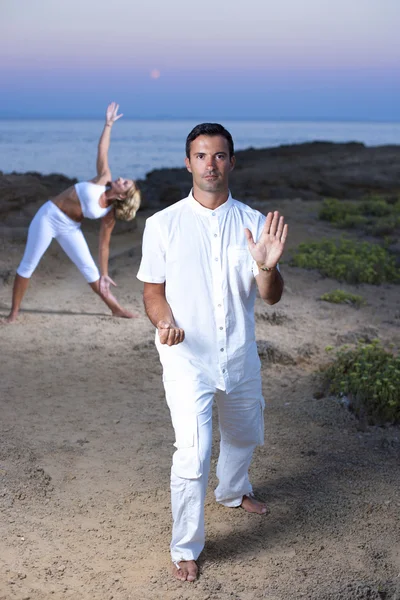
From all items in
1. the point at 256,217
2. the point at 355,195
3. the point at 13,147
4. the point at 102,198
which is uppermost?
the point at 256,217

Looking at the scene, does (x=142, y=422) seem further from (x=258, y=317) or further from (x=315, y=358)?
(x=258, y=317)

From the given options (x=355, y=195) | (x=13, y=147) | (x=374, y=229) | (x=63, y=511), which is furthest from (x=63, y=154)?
(x=63, y=511)

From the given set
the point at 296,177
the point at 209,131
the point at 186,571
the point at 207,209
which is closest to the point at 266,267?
the point at 207,209

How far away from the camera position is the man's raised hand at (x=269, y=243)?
3.45 meters

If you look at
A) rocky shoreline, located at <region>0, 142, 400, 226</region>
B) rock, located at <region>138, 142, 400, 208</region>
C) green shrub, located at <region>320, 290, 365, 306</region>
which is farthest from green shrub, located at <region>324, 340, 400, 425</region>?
rock, located at <region>138, 142, 400, 208</region>

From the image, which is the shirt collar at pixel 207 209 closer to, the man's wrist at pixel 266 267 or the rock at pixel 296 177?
the man's wrist at pixel 266 267

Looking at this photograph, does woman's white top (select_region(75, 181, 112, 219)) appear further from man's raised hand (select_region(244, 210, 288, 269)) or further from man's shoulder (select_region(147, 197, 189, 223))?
man's raised hand (select_region(244, 210, 288, 269))

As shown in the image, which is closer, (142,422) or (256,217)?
(256,217)

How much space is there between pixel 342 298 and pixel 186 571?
5.70m

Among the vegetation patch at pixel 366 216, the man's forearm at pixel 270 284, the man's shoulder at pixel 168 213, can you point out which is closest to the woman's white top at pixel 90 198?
the man's shoulder at pixel 168 213

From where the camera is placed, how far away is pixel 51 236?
775 cm

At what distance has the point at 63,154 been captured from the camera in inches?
1667

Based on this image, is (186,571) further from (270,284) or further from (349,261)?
(349,261)

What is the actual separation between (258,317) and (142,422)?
296cm
